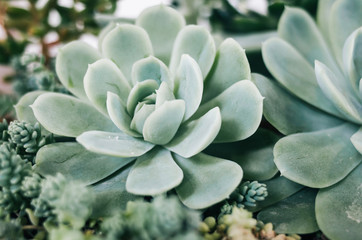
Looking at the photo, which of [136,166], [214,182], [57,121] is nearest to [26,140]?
[57,121]

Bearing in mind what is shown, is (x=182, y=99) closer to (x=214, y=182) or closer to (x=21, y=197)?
(x=214, y=182)

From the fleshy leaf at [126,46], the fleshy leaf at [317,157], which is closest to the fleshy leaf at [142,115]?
the fleshy leaf at [126,46]

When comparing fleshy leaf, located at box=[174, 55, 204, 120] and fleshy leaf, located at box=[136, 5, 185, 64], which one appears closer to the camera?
fleshy leaf, located at box=[174, 55, 204, 120]

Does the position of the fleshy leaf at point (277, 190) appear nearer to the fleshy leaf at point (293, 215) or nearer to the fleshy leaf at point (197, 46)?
the fleshy leaf at point (293, 215)

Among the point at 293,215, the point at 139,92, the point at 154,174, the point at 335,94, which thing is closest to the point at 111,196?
the point at 154,174

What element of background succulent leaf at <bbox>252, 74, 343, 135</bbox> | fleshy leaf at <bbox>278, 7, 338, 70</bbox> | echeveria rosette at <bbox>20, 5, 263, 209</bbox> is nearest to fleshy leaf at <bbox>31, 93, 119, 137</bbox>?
echeveria rosette at <bbox>20, 5, 263, 209</bbox>

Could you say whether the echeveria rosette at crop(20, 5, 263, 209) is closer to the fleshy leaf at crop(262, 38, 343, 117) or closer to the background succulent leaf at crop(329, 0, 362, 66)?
the fleshy leaf at crop(262, 38, 343, 117)

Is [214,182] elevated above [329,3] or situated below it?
below
